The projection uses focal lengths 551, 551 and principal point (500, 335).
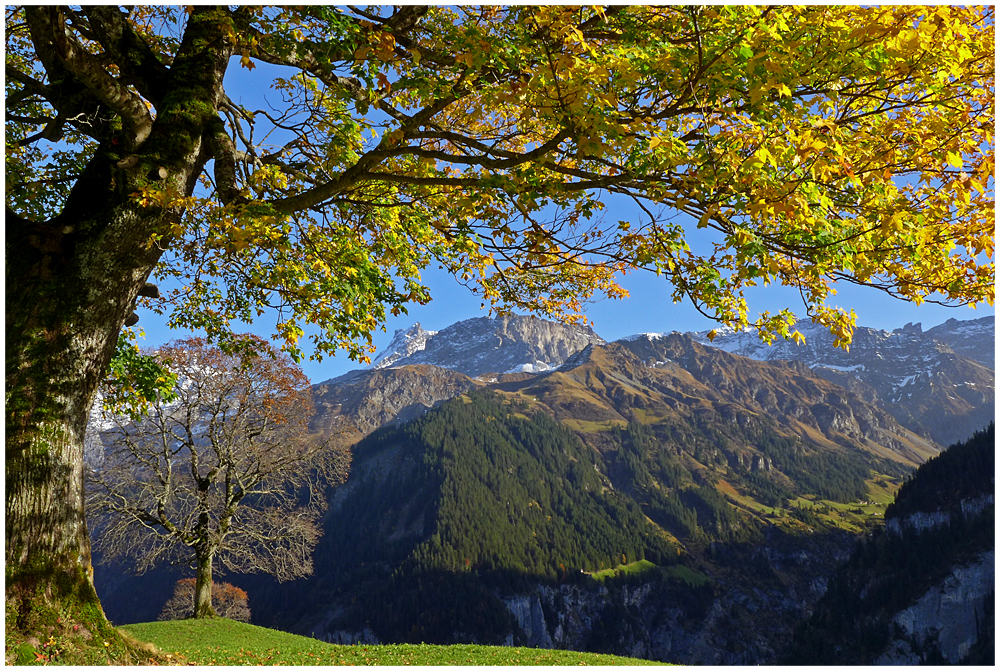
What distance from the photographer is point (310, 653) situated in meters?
Result: 11.9

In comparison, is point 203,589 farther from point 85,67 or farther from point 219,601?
point 219,601

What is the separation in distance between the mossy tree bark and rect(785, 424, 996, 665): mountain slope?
13810cm

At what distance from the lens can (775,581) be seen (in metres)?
161

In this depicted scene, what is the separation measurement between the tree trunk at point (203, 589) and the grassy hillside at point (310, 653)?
3.66 metres

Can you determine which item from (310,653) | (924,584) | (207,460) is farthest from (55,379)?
(924,584)

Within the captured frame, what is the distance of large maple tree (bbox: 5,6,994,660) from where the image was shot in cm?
477

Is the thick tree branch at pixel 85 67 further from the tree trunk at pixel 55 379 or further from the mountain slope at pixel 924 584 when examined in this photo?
the mountain slope at pixel 924 584

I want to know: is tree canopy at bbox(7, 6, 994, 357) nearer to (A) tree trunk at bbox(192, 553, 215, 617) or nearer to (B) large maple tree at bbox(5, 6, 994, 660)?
(B) large maple tree at bbox(5, 6, 994, 660)

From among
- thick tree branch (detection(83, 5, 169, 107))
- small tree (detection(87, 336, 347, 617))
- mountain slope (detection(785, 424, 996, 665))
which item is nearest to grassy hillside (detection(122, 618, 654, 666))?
small tree (detection(87, 336, 347, 617))

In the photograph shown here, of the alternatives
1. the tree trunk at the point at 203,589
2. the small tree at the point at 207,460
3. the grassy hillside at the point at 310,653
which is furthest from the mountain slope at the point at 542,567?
the grassy hillside at the point at 310,653

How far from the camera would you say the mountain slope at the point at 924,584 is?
112875 millimetres

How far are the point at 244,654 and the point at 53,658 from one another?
22.9ft

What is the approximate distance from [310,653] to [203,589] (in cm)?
1158

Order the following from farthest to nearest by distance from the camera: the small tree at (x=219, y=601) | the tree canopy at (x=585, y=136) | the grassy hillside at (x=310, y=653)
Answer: the small tree at (x=219, y=601) → the grassy hillside at (x=310, y=653) → the tree canopy at (x=585, y=136)
